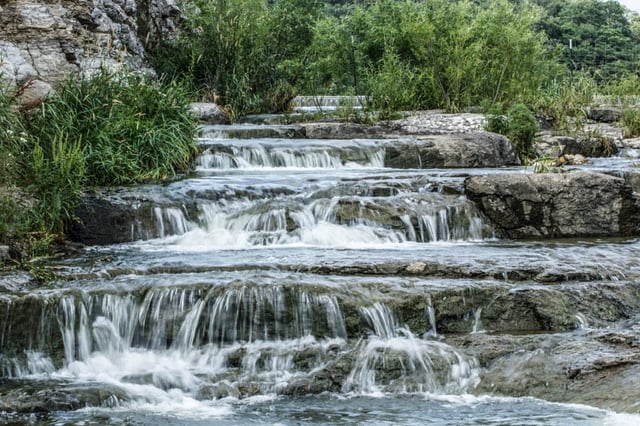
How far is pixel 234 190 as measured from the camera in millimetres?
9219

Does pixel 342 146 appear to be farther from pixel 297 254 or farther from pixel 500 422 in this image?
pixel 500 422

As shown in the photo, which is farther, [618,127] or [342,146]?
[618,127]

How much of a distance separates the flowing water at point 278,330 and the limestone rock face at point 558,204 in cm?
81

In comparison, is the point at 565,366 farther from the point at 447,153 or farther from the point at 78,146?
the point at 447,153

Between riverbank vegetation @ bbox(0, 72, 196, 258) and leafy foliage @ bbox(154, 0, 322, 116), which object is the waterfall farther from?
leafy foliage @ bbox(154, 0, 322, 116)

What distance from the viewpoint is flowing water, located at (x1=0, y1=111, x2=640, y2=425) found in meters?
5.04

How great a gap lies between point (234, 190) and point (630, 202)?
4.62m

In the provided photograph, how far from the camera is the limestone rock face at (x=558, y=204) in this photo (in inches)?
362

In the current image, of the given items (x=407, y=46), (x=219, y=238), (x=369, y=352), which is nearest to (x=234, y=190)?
(x=219, y=238)

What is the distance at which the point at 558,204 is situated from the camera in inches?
365

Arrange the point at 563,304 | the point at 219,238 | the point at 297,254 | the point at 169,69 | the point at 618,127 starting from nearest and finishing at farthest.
A: the point at 563,304 < the point at 297,254 < the point at 219,238 < the point at 618,127 < the point at 169,69

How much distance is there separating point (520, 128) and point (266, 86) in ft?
26.5

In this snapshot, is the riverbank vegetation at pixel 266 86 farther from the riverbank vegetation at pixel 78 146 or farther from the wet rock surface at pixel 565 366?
the wet rock surface at pixel 565 366

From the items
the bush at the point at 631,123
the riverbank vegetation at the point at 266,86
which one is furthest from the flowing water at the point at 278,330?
Answer: the bush at the point at 631,123
